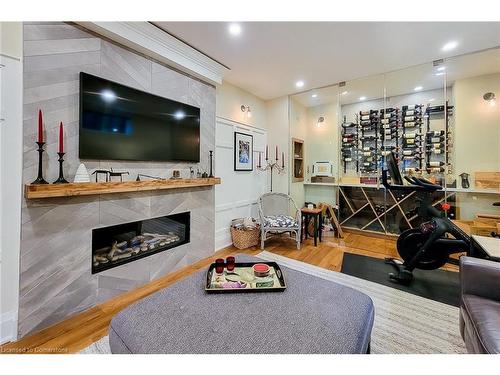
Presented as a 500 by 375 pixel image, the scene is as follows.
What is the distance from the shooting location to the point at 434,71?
124 inches

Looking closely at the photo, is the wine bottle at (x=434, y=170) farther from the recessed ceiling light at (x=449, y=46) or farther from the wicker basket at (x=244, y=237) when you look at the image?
the wicker basket at (x=244, y=237)

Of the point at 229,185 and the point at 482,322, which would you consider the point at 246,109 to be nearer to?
the point at 229,185

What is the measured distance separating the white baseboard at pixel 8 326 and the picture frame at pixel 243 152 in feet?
9.18

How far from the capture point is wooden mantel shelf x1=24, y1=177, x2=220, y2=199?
153 centimetres

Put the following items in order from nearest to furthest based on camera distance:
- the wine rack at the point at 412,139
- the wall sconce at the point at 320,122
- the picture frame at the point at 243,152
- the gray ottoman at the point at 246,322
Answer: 1. the gray ottoman at the point at 246,322
2. the picture frame at the point at 243,152
3. the wine rack at the point at 412,139
4. the wall sconce at the point at 320,122

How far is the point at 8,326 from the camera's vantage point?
61.0 inches

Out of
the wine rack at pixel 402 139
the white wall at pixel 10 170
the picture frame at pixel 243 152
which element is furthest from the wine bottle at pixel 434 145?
the white wall at pixel 10 170

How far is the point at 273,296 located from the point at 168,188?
1.69 meters

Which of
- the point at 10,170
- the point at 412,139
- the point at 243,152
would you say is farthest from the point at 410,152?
the point at 10,170

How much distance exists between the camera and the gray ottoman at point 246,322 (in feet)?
3.15

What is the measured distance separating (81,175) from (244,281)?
1.54m

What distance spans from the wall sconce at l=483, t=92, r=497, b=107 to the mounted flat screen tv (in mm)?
4155

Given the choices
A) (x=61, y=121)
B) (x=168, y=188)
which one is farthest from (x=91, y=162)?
(x=168, y=188)

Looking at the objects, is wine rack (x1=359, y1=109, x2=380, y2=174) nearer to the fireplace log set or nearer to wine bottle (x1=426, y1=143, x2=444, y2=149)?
wine bottle (x1=426, y1=143, x2=444, y2=149)
